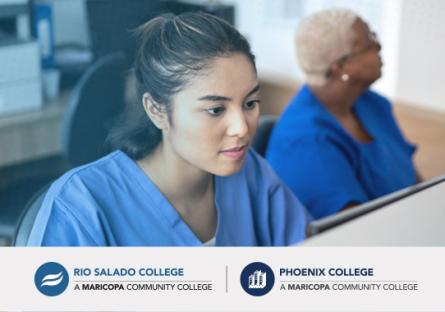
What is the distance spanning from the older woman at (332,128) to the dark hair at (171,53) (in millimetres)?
472

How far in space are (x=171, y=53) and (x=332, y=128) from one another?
22.7 inches

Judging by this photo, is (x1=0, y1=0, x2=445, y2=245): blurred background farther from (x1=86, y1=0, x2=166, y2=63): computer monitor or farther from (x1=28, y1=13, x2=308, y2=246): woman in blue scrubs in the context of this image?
(x1=28, y1=13, x2=308, y2=246): woman in blue scrubs

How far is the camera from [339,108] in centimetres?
151

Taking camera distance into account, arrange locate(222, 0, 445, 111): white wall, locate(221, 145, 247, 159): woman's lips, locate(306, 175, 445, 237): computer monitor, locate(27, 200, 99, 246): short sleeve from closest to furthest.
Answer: locate(306, 175, 445, 237): computer monitor < locate(27, 200, 99, 246): short sleeve < locate(221, 145, 247, 159): woman's lips < locate(222, 0, 445, 111): white wall

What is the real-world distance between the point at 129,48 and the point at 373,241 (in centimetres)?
48

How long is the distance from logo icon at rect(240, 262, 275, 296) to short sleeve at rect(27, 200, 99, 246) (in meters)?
0.29

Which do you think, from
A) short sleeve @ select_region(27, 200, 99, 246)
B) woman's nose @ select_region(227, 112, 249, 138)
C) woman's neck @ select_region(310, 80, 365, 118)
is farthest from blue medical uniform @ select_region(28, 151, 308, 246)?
woman's neck @ select_region(310, 80, 365, 118)

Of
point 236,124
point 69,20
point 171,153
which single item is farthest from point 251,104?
point 69,20

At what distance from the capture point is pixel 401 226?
3.02 feet

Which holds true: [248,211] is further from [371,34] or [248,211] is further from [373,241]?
[371,34]

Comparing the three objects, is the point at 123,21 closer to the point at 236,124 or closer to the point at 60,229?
the point at 236,124

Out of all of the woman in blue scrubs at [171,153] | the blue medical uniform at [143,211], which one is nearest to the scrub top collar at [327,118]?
the blue medical uniform at [143,211]

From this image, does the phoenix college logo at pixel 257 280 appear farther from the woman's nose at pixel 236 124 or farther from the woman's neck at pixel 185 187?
the woman's nose at pixel 236 124

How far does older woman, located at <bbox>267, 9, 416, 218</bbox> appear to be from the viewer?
4.66ft
